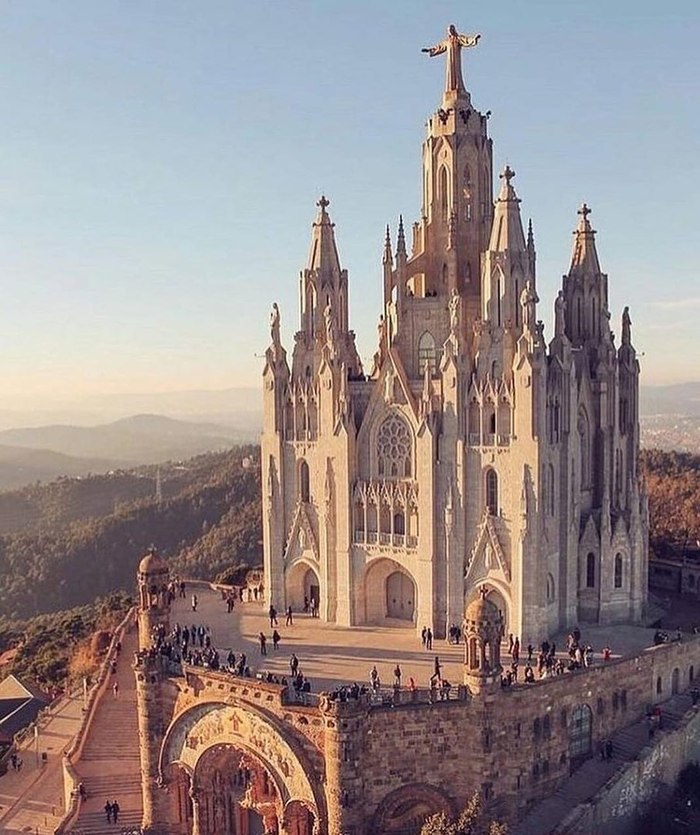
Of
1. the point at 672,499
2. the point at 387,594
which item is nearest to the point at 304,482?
the point at 387,594

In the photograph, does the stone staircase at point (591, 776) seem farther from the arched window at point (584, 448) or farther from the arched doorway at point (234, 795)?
the arched window at point (584, 448)

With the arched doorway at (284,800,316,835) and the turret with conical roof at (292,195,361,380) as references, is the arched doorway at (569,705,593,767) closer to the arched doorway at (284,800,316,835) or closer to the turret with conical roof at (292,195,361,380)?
the arched doorway at (284,800,316,835)

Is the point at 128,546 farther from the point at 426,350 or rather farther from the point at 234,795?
the point at 234,795

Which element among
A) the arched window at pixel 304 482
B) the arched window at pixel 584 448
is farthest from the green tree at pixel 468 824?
the arched window at pixel 304 482

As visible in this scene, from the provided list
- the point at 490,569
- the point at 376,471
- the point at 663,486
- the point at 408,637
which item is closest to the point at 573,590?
the point at 490,569

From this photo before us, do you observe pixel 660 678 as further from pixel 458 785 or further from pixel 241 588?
pixel 241 588
